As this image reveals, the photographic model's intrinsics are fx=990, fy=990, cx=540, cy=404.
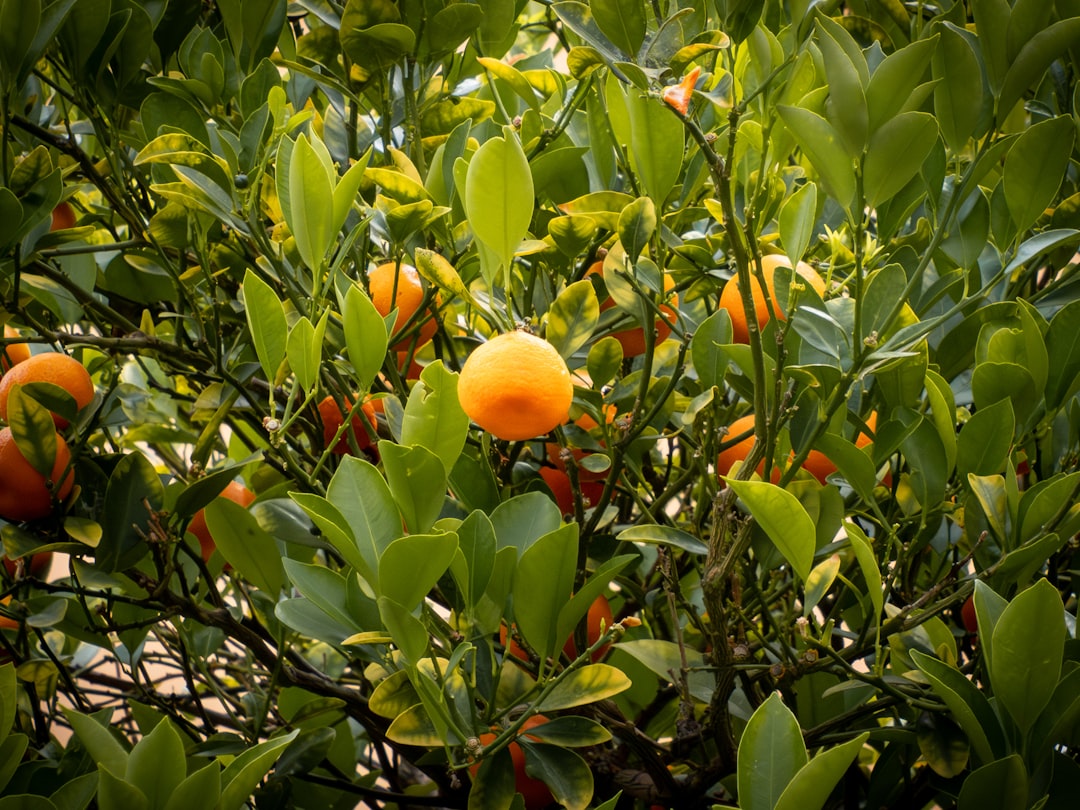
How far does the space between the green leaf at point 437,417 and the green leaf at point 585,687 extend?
141 mm

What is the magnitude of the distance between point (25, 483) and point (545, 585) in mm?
381

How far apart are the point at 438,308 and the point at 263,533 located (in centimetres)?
19

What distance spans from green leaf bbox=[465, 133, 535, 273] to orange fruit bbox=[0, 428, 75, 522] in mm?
357

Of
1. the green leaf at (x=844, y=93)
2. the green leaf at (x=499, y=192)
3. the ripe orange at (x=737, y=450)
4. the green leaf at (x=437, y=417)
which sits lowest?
the ripe orange at (x=737, y=450)

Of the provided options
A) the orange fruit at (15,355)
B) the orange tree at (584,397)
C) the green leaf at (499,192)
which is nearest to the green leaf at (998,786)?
the orange tree at (584,397)

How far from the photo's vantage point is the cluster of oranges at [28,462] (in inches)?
26.0

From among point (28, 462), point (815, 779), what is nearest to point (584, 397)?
point (815, 779)

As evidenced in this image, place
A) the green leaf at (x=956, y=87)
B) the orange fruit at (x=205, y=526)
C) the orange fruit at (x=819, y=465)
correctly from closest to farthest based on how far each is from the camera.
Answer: the green leaf at (x=956, y=87) < the orange fruit at (x=819, y=465) < the orange fruit at (x=205, y=526)

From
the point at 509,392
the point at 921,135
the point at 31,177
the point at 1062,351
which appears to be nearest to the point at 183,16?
the point at 31,177

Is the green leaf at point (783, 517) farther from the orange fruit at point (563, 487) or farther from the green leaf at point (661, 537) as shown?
the orange fruit at point (563, 487)

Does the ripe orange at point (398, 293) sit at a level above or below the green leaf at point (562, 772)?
above

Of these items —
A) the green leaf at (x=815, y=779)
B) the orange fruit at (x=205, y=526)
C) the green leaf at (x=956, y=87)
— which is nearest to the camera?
the green leaf at (x=815, y=779)

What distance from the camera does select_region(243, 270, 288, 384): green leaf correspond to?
1.78 feet

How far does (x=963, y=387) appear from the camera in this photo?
68 centimetres
